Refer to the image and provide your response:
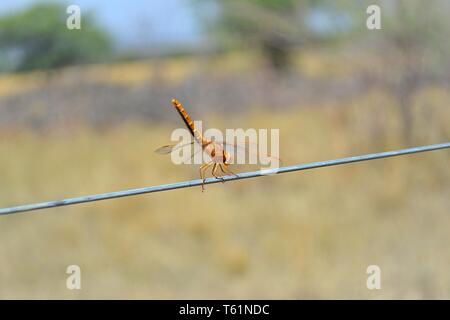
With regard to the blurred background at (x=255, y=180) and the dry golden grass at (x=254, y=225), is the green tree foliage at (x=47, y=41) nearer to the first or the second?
the blurred background at (x=255, y=180)

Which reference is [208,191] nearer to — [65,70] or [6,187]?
[6,187]

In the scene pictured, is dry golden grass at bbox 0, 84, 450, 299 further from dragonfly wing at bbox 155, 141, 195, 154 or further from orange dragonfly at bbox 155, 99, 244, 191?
dragonfly wing at bbox 155, 141, 195, 154

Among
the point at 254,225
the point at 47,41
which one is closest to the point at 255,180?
the point at 254,225

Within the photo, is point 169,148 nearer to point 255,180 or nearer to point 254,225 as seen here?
point 254,225

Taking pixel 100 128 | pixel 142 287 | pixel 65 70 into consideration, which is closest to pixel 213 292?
pixel 142 287

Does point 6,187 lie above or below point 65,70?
below

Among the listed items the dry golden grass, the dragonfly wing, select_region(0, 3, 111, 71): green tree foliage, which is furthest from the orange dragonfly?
select_region(0, 3, 111, 71): green tree foliage
